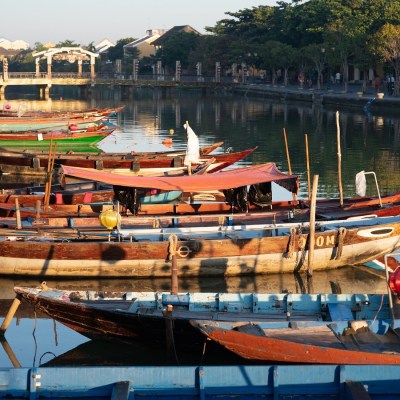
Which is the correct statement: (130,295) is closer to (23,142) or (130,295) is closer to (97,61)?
(23,142)

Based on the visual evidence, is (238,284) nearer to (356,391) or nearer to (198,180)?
(198,180)

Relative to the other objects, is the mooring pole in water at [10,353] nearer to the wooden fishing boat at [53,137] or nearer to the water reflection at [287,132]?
the water reflection at [287,132]

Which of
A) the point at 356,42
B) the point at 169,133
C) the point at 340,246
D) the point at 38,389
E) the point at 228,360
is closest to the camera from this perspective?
the point at 38,389

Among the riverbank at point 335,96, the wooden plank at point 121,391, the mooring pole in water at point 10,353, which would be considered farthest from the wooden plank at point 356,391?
the riverbank at point 335,96

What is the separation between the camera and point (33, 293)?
40.2ft

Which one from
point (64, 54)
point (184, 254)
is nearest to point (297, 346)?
point (184, 254)

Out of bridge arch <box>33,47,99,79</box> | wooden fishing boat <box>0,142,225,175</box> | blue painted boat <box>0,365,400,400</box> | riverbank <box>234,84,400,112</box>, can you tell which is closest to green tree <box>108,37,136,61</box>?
bridge arch <box>33,47,99,79</box>

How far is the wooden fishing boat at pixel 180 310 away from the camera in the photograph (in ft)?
38.9

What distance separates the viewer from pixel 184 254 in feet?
53.3

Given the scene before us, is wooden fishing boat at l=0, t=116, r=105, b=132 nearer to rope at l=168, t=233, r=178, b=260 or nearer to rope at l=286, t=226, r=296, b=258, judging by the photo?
rope at l=168, t=233, r=178, b=260

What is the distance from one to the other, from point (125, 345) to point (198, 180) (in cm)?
604

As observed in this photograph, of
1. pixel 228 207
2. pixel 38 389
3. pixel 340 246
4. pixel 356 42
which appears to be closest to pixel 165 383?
pixel 38 389

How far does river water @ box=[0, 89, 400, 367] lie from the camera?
1310cm

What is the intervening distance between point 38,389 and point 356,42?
52896 mm
